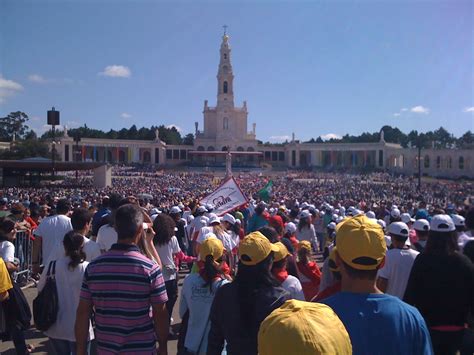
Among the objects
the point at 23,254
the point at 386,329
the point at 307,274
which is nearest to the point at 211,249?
→ the point at 307,274

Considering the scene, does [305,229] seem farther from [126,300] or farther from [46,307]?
[126,300]

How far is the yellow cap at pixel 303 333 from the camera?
143 cm

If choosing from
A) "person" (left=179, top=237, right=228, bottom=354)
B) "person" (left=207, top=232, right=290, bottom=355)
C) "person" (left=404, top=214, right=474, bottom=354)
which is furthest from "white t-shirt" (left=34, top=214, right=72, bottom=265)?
"person" (left=404, top=214, right=474, bottom=354)

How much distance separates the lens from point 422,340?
2.16m

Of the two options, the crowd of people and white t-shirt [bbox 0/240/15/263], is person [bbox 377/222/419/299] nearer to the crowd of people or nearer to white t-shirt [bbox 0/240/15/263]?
the crowd of people

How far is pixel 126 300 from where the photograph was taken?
312cm

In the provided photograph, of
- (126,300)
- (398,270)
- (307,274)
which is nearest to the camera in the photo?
(126,300)

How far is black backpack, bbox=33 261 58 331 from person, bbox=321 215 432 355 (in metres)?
2.62

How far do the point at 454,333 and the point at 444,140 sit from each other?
13882 cm

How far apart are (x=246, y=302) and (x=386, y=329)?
108cm

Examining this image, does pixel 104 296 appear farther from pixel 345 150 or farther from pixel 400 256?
pixel 345 150

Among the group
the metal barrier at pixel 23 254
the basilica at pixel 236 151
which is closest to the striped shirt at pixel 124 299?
the metal barrier at pixel 23 254

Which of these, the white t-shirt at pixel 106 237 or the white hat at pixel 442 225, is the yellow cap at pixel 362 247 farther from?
the white t-shirt at pixel 106 237

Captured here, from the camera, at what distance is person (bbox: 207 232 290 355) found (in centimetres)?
301
